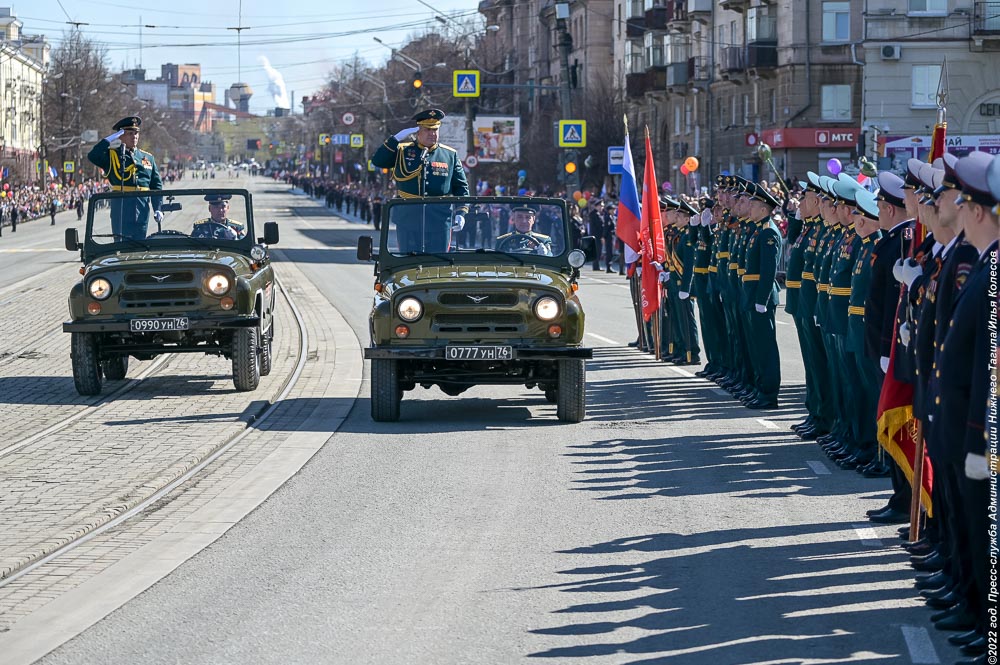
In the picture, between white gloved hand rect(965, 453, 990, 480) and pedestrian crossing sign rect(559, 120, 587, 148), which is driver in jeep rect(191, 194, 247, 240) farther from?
pedestrian crossing sign rect(559, 120, 587, 148)

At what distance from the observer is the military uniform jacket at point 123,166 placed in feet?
60.2

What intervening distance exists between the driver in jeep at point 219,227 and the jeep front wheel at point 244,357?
1367 mm

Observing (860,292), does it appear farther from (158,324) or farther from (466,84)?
(466,84)

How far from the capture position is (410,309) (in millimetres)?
13422

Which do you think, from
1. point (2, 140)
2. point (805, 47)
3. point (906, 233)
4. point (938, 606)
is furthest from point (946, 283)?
point (2, 140)

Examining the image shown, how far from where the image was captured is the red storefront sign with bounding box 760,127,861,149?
54312 millimetres

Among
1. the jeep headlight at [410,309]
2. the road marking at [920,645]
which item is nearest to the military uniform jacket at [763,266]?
the jeep headlight at [410,309]

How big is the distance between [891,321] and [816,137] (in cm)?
4597

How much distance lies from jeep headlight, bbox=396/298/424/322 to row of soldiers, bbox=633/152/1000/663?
9.99 feet

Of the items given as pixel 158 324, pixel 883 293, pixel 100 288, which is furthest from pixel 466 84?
pixel 883 293

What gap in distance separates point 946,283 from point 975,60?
150 ft

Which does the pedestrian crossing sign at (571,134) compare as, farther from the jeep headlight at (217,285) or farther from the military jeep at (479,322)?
the military jeep at (479,322)

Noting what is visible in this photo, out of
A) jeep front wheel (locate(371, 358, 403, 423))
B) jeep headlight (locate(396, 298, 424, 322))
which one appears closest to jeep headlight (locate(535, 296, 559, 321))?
jeep headlight (locate(396, 298, 424, 322))

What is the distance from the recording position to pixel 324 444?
41.8 ft
